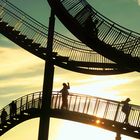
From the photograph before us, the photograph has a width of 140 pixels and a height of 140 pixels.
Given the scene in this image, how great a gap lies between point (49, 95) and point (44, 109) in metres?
1.01

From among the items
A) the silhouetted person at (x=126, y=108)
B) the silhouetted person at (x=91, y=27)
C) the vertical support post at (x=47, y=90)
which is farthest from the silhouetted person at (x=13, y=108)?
the silhouetted person at (x=126, y=108)

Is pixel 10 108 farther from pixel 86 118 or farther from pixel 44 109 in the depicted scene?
pixel 86 118

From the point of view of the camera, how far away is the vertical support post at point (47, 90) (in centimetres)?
3303

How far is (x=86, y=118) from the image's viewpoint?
102 feet

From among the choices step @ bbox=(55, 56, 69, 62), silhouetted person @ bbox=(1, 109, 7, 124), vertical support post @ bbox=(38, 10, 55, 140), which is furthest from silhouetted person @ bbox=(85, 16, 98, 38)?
silhouetted person @ bbox=(1, 109, 7, 124)

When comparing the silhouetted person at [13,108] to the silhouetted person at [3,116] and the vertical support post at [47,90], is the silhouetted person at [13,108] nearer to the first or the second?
the silhouetted person at [3,116]

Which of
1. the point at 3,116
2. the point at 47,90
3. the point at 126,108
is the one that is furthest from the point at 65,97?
the point at 3,116

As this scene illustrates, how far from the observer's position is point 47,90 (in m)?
33.3

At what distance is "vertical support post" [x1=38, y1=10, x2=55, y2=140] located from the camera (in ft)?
108

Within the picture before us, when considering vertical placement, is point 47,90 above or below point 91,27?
below

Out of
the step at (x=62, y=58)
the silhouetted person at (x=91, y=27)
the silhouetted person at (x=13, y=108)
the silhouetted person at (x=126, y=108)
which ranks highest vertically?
the silhouetted person at (x=91, y=27)

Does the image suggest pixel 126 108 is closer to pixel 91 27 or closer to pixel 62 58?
pixel 91 27

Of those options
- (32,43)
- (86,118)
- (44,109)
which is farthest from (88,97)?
(32,43)

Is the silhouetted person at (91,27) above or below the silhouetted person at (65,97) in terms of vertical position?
above
